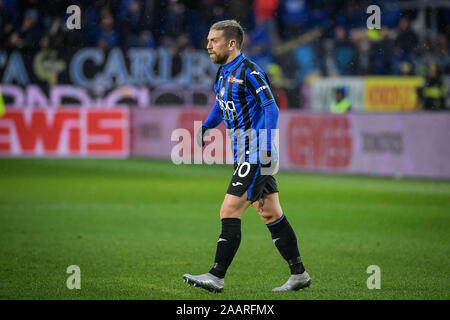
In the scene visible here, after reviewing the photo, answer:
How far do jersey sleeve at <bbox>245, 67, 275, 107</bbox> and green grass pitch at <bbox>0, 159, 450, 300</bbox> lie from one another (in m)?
1.52

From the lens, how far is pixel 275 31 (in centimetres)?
2659

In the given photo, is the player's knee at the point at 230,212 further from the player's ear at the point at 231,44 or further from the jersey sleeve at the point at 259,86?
the player's ear at the point at 231,44

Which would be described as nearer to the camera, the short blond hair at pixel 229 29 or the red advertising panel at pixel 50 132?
the short blond hair at pixel 229 29

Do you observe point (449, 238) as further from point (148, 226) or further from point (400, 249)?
point (148, 226)

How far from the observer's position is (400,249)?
9.30 metres

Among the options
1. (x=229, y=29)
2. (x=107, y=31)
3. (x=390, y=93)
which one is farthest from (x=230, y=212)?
(x=107, y=31)

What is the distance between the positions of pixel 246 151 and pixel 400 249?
3244mm

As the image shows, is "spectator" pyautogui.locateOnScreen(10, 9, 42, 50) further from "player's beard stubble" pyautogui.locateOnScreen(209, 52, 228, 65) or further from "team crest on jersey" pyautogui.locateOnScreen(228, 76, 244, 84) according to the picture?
"team crest on jersey" pyautogui.locateOnScreen(228, 76, 244, 84)

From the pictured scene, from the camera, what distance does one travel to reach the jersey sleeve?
21.5 feet

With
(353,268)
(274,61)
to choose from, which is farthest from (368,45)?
(353,268)

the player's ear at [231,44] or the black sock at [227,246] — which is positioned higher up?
the player's ear at [231,44]

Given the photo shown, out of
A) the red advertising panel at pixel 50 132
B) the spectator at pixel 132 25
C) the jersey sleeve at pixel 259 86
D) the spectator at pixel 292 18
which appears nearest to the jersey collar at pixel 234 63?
the jersey sleeve at pixel 259 86

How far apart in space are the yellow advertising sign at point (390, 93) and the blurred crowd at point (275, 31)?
410 millimetres

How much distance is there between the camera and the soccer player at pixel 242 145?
21.8 ft
